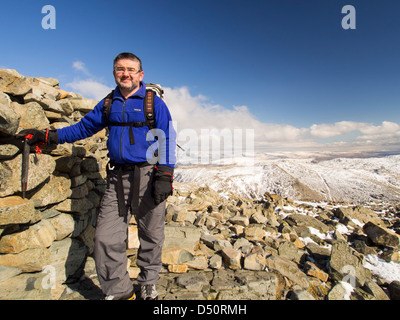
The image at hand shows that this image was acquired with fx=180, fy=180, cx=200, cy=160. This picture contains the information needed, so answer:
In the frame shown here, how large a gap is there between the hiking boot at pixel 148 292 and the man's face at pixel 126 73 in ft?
16.1

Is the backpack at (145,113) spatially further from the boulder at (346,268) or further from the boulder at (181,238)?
the boulder at (346,268)

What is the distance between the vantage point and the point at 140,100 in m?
4.42

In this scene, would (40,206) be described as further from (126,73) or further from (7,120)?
(126,73)

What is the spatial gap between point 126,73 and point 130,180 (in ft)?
8.52

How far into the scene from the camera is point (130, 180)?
173 inches

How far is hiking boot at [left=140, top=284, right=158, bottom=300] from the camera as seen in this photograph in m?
4.35

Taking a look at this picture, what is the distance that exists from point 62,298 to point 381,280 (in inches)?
418

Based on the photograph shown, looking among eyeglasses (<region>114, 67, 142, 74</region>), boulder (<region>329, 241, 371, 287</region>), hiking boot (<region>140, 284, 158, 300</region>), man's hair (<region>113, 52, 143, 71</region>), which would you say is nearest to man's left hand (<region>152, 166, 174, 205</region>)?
hiking boot (<region>140, 284, 158, 300</region>)

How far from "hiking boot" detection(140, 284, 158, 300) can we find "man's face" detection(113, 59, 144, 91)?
193 inches

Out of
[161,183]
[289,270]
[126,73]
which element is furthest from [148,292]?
[126,73]

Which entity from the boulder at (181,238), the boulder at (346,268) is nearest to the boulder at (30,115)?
the boulder at (181,238)

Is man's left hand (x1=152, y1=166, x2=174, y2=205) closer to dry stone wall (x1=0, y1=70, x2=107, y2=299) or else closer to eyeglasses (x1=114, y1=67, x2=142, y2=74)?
eyeglasses (x1=114, y1=67, x2=142, y2=74)
